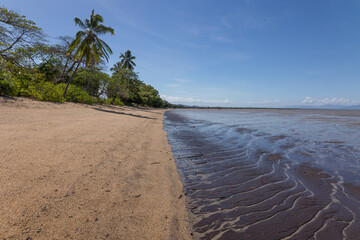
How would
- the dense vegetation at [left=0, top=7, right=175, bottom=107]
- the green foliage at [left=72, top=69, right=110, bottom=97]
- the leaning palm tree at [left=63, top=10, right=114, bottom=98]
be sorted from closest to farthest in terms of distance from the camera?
1. the dense vegetation at [left=0, top=7, right=175, bottom=107]
2. the leaning palm tree at [left=63, top=10, right=114, bottom=98]
3. the green foliage at [left=72, top=69, right=110, bottom=97]

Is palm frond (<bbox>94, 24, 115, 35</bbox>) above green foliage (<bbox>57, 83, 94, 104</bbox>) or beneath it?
above

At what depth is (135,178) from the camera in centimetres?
377

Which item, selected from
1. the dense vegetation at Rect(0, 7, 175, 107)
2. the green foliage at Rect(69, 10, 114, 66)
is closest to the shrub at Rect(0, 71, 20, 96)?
the dense vegetation at Rect(0, 7, 175, 107)

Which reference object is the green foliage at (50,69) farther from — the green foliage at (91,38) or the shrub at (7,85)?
the shrub at (7,85)

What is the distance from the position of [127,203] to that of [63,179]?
1.36 metres

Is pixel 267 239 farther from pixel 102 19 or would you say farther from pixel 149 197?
pixel 102 19

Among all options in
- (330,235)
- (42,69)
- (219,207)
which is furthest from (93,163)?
(42,69)

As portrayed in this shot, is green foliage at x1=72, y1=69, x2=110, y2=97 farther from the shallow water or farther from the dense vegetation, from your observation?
the shallow water

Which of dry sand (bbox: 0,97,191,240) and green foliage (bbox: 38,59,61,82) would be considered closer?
dry sand (bbox: 0,97,191,240)

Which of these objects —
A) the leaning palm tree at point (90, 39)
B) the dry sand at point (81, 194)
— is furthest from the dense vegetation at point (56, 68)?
the dry sand at point (81, 194)

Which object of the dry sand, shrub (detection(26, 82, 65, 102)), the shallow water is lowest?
the shallow water

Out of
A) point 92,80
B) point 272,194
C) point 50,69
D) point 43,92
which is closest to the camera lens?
point 272,194

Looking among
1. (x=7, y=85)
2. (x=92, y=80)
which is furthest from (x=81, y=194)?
(x=92, y=80)

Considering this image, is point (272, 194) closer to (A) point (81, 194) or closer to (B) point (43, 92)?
(A) point (81, 194)
